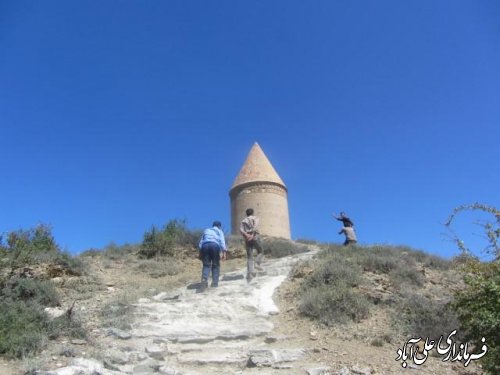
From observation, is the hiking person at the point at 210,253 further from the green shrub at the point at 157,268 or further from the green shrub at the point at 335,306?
the green shrub at the point at 157,268

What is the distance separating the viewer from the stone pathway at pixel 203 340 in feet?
19.1

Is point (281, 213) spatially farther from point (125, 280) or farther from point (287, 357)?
point (287, 357)

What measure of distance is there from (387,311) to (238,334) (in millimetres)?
2659

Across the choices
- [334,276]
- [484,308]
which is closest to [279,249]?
[334,276]

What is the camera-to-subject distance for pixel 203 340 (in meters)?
6.84

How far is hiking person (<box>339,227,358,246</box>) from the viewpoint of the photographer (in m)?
13.4

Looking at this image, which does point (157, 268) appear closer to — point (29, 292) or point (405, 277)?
point (29, 292)

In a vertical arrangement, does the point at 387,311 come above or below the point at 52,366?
above

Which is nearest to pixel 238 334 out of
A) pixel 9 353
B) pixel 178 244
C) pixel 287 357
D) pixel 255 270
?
pixel 287 357

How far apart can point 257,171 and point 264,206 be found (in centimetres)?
197

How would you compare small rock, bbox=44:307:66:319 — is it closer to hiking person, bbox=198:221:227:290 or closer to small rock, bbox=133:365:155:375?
small rock, bbox=133:365:155:375

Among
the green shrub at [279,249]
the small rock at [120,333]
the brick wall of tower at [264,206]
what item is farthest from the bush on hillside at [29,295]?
the brick wall of tower at [264,206]

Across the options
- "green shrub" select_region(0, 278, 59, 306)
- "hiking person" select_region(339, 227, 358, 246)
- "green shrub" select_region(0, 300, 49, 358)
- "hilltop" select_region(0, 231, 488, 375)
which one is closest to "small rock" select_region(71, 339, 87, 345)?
"hilltop" select_region(0, 231, 488, 375)

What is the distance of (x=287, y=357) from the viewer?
615 cm
